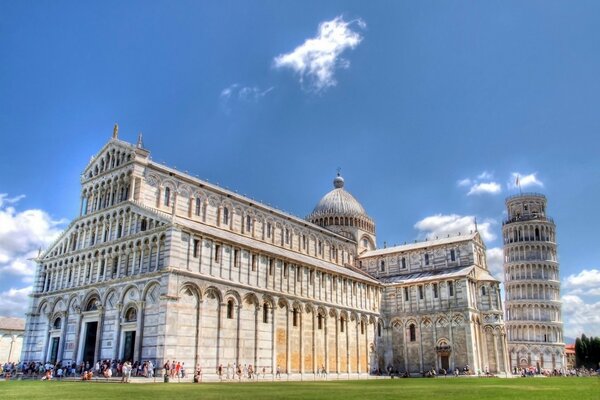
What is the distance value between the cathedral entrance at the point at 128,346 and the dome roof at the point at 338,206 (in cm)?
3854

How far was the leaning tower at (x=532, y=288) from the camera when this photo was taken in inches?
3332

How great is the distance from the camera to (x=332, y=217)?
7100 cm

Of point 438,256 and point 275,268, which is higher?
point 438,256

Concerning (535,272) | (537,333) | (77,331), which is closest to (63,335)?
(77,331)

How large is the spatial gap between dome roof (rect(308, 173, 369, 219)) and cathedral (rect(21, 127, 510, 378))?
687 cm

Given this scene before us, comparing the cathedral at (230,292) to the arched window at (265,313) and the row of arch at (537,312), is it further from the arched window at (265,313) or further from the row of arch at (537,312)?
the row of arch at (537,312)

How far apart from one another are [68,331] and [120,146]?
638 inches

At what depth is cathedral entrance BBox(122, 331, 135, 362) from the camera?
1434 inches

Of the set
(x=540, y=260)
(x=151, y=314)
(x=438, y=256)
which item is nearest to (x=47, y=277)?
(x=151, y=314)

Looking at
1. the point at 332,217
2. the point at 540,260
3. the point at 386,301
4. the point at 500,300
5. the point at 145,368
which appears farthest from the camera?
the point at 540,260

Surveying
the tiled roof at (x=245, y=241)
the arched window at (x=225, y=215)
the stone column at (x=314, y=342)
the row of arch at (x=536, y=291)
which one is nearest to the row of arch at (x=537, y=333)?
the row of arch at (x=536, y=291)

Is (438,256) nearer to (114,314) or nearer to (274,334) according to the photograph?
(274,334)

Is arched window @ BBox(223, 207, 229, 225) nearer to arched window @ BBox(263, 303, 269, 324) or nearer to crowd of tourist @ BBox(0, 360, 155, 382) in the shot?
arched window @ BBox(263, 303, 269, 324)

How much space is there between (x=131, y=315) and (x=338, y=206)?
3963cm
